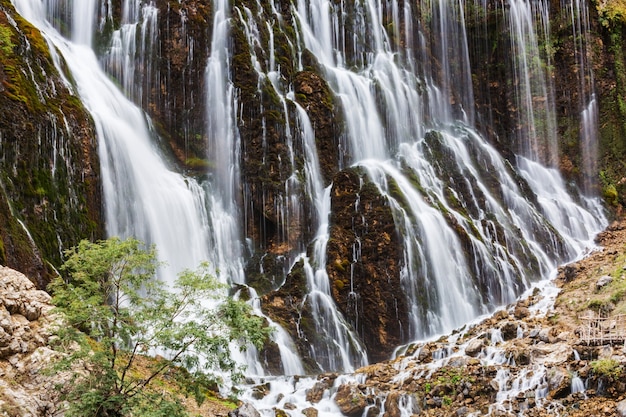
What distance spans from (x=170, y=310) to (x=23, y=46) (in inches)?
632

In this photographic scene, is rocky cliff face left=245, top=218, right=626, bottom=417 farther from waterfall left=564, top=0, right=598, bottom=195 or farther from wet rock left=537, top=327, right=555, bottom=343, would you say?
waterfall left=564, top=0, right=598, bottom=195

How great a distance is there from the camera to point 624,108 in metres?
44.6

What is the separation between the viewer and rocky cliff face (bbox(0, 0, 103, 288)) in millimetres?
18125

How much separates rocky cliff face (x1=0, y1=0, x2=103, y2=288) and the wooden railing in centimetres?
1671

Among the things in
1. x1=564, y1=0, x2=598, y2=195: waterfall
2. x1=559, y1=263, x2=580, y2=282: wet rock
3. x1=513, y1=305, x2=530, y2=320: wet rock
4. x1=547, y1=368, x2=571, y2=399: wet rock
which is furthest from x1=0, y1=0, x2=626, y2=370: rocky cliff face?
x1=547, y1=368, x2=571, y2=399: wet rock

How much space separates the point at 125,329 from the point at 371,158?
1058 inches

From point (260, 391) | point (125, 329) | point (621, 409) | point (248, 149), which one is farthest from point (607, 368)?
point (248, 149)

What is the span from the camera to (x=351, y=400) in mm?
19359

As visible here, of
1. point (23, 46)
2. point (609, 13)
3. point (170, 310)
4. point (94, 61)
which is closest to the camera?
point (170, 310)

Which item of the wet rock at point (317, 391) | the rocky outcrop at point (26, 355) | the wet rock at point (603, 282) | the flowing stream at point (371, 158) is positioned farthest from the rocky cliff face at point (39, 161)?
the wet rock at point (603, 282)

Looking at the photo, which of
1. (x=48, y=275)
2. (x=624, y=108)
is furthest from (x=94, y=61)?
(x=624, y=108)

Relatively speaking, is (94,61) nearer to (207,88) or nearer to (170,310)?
(207,88)

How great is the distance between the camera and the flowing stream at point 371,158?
1083 inches

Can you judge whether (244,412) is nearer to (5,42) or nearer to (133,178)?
(133,178)
